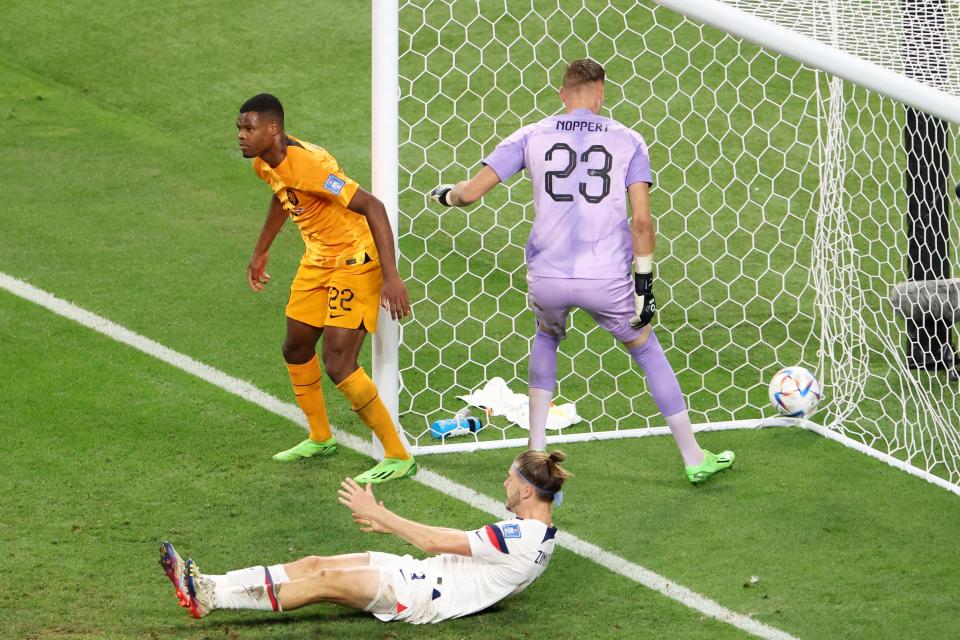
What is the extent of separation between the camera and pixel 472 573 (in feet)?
17.1

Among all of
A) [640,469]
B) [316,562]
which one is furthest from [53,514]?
[640,469]

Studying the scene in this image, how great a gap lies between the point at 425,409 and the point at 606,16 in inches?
205

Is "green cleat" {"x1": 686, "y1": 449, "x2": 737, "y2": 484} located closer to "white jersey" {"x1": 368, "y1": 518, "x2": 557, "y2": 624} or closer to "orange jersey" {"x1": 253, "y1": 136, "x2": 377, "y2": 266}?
"white jersey" {"x1": 368, "y1": 518, "x2": 557, "y2": 624}

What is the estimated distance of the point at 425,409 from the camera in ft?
24.3

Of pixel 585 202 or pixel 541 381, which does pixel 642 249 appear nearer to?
pixel 585 202

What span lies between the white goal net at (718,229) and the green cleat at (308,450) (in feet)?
1.58

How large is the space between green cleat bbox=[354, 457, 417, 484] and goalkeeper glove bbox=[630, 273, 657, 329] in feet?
4.25

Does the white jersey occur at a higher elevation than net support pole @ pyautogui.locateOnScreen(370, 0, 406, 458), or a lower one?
lower

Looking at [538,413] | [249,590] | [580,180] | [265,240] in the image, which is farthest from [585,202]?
[249,590]

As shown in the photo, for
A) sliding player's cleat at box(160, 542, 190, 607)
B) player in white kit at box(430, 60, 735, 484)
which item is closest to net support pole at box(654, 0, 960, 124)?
player in white kit at box(430, 60, 735, 484)

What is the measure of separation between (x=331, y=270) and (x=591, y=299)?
125 cm

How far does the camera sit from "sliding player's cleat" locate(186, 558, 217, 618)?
16.7ft

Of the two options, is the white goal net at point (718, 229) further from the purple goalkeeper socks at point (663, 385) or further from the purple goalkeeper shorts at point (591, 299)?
the purple goalkeeper shorts at point (591, 299)

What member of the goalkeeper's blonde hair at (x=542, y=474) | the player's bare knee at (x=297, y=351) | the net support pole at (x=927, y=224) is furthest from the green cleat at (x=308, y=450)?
the net support pole at (x=927, y=224)
